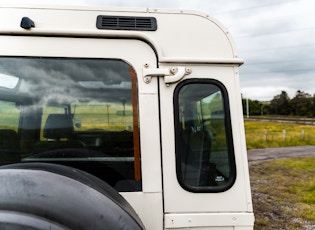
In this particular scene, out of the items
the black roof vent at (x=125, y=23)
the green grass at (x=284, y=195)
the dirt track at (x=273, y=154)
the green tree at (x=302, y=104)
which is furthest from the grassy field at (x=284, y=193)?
the green tree at (x=302, y=104)

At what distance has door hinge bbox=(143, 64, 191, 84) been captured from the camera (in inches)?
73.1

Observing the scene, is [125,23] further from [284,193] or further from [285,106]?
[285,106]

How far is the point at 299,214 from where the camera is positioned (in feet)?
22.7

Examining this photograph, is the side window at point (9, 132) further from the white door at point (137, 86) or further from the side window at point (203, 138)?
the side window at point (203, 138)

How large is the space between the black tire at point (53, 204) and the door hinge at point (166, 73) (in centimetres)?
76

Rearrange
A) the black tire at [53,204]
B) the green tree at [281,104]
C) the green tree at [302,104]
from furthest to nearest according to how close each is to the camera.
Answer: the green tree at [281,104] → the green tree at [302,104] → the black tire at [53,204]

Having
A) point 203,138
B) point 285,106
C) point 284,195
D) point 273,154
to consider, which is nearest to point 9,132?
point 203,138

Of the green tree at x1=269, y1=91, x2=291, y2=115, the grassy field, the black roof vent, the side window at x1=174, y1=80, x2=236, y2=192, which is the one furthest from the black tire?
the green tree at x1=269, y1=91, x2=291, y2=115

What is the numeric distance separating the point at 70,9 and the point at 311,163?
1378 cm

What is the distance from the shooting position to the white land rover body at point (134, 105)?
1.83 meters

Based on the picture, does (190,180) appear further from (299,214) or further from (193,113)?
(299,214)

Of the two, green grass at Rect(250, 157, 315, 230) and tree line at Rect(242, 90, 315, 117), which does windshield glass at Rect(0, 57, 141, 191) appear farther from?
tree line at Rect(242, 90, 315, 117)

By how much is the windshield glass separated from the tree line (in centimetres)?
6514

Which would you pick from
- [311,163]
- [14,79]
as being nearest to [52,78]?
[14,79]
